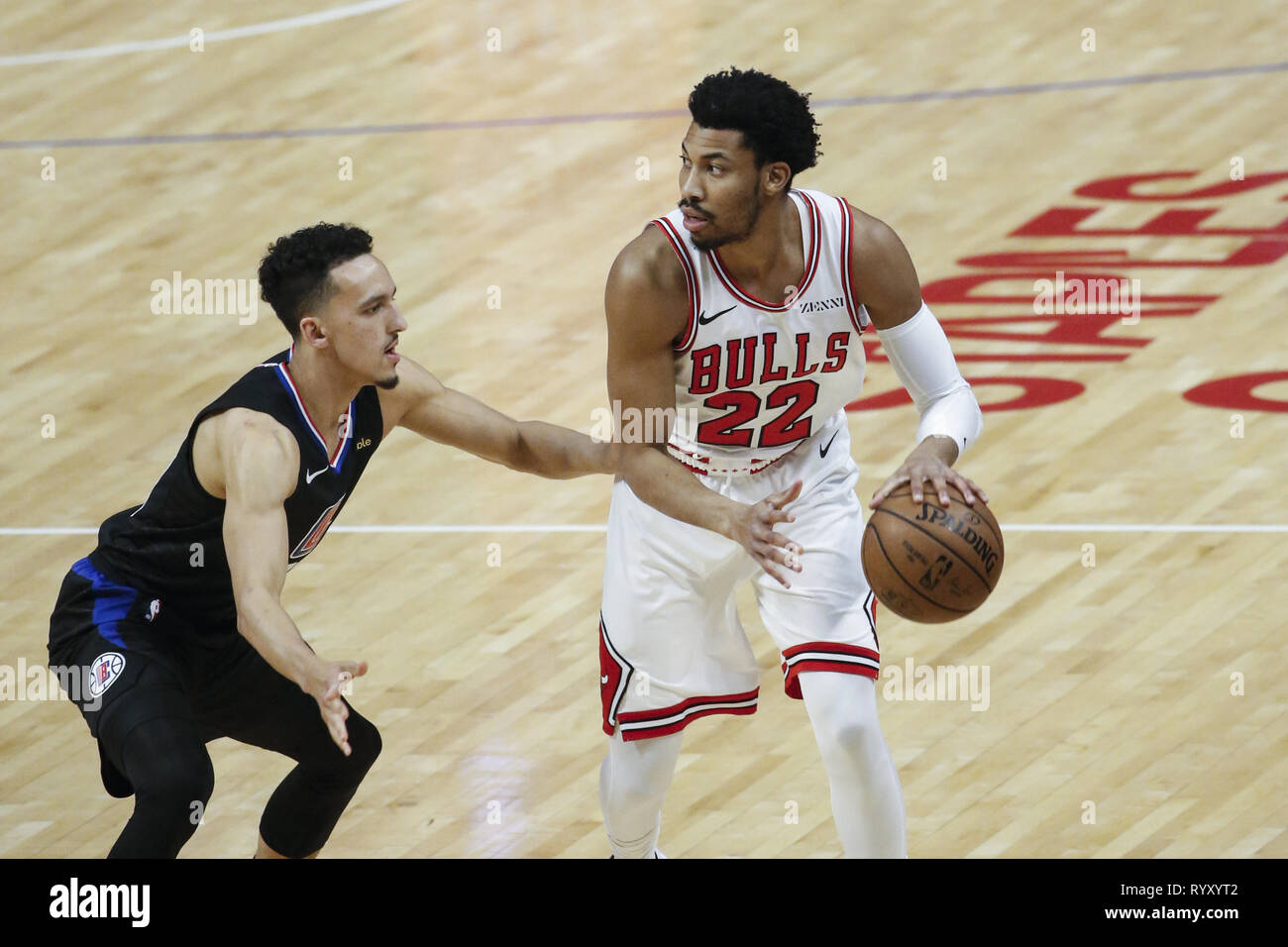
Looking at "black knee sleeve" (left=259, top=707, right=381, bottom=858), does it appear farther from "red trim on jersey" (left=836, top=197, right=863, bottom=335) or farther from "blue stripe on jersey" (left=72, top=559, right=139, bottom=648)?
"red trim on jersey" (left=836, top=197, right=863, bottom=335)

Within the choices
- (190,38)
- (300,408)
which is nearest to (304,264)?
(300,408)

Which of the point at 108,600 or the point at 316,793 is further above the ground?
the point at 108,600

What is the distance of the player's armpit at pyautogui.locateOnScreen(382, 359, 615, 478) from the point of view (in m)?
5.50

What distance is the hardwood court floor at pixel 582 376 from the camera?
6367 millimetres

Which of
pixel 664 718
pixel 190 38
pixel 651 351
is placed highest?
pixel 190 38

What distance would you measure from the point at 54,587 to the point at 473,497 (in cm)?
188

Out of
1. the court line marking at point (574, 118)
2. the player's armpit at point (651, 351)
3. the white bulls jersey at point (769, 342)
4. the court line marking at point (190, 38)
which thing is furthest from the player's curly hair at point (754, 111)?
the court line marking at point (190, 38)

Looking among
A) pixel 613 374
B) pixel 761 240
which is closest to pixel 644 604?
pixel 613 374

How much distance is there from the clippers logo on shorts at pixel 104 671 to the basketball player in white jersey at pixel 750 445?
4.41 ft

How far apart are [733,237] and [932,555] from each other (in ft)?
3.22

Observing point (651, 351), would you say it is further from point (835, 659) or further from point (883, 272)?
point (835, 659)

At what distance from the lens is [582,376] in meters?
9.51

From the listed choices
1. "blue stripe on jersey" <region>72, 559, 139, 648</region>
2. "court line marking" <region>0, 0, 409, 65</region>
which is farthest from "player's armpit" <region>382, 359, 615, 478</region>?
"court line marking" <region>0, 0, 409, 65</region>

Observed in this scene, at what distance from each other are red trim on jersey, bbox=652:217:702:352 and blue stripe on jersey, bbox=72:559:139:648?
5.41ft
